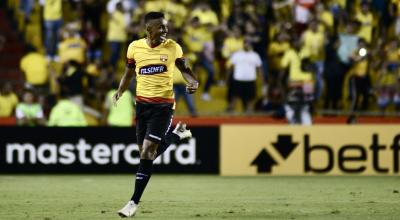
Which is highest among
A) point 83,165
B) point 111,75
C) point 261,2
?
point 261,2

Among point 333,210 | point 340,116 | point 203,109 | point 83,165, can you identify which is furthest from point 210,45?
point 333,210

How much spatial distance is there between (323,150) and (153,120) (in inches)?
334

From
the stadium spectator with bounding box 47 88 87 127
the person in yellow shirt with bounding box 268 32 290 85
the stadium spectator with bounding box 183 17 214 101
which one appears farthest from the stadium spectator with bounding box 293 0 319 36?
the stadium spectator with bounding box 47 88 87 127

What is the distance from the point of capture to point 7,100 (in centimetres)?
2294

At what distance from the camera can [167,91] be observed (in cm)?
1209

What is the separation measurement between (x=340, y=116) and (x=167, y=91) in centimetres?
1210

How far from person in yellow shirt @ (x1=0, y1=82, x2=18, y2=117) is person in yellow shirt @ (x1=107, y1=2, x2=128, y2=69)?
2.57m

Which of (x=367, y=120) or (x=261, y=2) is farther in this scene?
(x=261, y=2)

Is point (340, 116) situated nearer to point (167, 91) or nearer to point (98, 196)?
point (98, 196)

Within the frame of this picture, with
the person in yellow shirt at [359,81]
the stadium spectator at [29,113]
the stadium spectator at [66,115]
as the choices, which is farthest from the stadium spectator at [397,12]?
the stadium spectator at [29,113]

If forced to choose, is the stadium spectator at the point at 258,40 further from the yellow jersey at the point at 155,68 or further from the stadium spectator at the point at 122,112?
the yellow jersey at the point at 155,68

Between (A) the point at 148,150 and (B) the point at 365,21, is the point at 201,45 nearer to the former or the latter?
(B) the point at 365,21

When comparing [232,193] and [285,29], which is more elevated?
[285,29]

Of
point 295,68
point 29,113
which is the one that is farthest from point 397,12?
point 29,113
